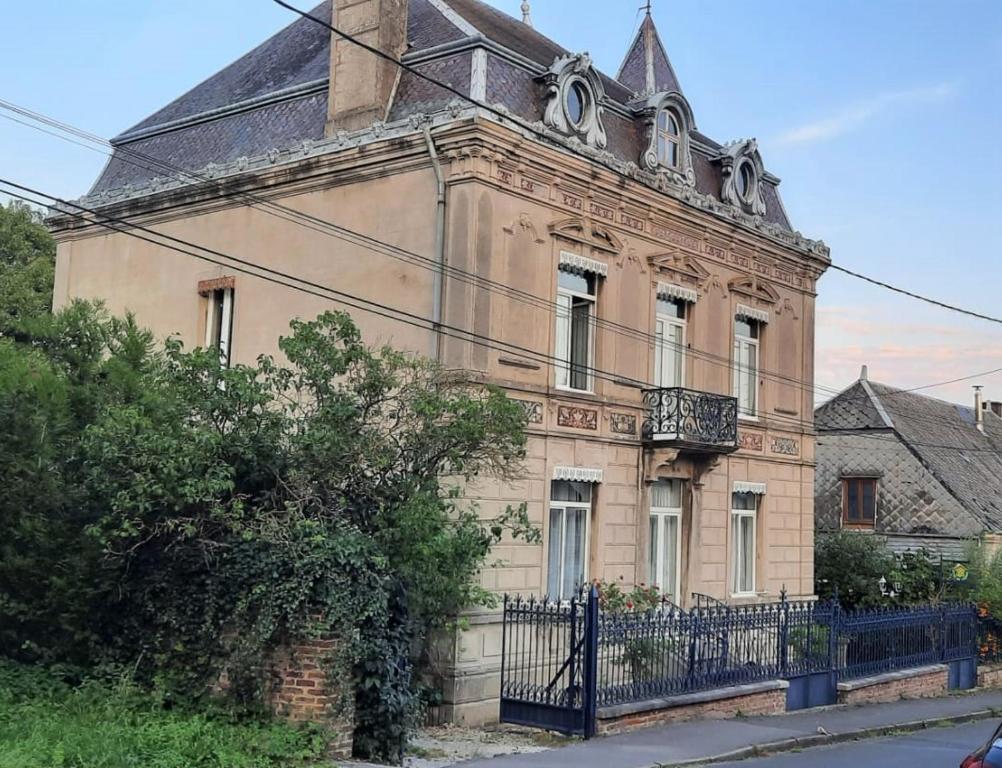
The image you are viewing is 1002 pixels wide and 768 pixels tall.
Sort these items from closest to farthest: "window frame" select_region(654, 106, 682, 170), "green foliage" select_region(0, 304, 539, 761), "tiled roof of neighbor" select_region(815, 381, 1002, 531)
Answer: "green foliage" select_region(0, 304, 539, 761) < "window frame" select_region(654, 106, 682, 170) < "tiled roof of neighbor" select_region(815, 381, 1002, 531)

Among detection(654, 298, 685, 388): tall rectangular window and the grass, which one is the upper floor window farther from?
the grass

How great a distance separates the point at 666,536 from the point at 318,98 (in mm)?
10294

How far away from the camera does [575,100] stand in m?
20.0

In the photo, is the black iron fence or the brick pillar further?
the black iron fence

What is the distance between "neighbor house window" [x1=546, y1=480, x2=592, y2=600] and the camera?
62.4 feet

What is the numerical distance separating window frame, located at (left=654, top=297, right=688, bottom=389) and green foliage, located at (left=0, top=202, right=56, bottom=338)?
52.3 feet

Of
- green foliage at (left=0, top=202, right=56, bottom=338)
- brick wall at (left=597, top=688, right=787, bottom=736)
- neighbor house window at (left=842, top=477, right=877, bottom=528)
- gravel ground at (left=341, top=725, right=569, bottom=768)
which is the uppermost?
green foliage at (left=0, top=202, right=56, bottom=338)

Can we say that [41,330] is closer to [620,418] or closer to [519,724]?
[519,724]

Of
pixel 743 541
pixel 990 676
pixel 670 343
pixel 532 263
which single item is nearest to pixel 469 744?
pixel 532 263

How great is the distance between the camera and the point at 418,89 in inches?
753

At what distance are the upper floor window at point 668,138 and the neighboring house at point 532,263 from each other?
0.05m

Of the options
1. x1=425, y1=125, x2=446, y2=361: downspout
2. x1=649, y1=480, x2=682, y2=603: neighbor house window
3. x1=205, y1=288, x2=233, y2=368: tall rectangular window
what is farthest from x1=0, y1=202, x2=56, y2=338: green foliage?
x1=649, y1=480, x2=682, y2=603: neighbor house window

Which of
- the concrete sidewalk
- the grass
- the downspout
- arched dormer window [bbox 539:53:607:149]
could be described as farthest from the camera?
arched dormer window [bbox 539:53:607:149]

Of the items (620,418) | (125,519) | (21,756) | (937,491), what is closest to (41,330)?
(125,519)
